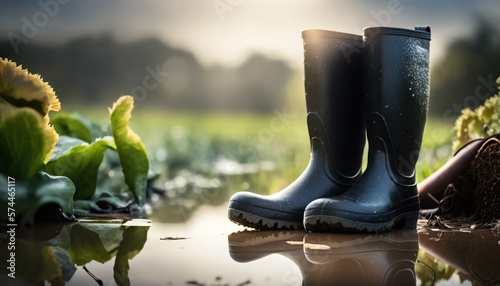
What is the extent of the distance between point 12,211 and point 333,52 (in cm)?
128

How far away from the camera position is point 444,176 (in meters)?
2.75

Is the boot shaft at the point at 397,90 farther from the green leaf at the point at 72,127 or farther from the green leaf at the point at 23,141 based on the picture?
the green leaf at the point at 72,127

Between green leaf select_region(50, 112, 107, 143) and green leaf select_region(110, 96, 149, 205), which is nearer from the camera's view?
green leaf select_region(110, 96, 149, 205)

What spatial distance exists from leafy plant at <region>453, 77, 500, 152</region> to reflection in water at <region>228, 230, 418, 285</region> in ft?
3.20

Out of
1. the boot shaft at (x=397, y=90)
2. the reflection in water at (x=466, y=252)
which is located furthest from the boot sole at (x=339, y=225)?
the boot shaft at (x=397, y=90)

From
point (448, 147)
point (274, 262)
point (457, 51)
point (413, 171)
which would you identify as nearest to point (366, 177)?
point (413, 171)

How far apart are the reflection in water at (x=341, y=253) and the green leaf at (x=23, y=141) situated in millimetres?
689

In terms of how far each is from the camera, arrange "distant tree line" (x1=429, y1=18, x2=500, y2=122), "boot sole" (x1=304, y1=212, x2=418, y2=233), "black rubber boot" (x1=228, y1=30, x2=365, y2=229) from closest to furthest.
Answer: "boot sole" (x1=304, y1=212, x2=418, y2=233) < "black rubber boot" (x1=228, y1=30, x2=365, y2=229) < "distant tree line" (x1=429, y1=18, x2=500, y2=122)

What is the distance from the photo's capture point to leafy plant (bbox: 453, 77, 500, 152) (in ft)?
9.78

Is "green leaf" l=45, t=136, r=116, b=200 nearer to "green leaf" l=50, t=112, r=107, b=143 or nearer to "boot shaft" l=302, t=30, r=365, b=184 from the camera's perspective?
"green leaf" l=50, t=112, r=107, b=143

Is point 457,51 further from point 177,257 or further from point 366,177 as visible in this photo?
point 177,257

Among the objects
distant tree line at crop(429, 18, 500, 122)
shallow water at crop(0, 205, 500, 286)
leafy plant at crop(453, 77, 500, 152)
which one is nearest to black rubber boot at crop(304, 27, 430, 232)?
shallow water at crop(0, 205, 500, 286)

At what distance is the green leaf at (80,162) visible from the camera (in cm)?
259

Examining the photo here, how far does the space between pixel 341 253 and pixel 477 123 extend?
165 cm
